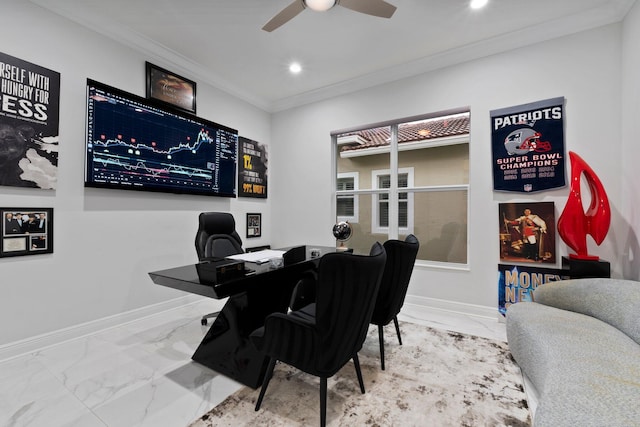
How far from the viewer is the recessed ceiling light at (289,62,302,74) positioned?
3543 mm

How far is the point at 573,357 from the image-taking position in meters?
1.45

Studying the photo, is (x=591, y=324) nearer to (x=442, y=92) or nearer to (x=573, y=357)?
(x=573, y=357)

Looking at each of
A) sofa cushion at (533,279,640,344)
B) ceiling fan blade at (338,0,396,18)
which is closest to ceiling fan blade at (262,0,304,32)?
ceiling fan blade at (338,0,396,18)

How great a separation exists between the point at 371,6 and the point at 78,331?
3775mm

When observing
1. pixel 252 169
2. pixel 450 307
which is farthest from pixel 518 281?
pixel 252 169

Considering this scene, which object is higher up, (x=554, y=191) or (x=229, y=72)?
(x=229, y=72)

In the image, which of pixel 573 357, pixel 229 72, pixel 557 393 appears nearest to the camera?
pixel 557 393

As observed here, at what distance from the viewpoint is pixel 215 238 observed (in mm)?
2934

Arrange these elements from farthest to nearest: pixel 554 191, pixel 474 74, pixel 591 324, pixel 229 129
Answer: pixel 229 129 → pixel 474 74 → pixel 554 191 → pixel 591 324

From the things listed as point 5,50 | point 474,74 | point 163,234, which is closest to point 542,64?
point 474,74

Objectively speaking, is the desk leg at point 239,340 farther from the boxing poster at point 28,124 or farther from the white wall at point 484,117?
the white wall at point 484,117

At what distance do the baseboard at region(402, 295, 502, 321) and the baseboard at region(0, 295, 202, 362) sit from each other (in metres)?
2.92

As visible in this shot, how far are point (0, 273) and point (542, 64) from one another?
528cm

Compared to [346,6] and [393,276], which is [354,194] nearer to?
[393,276]
